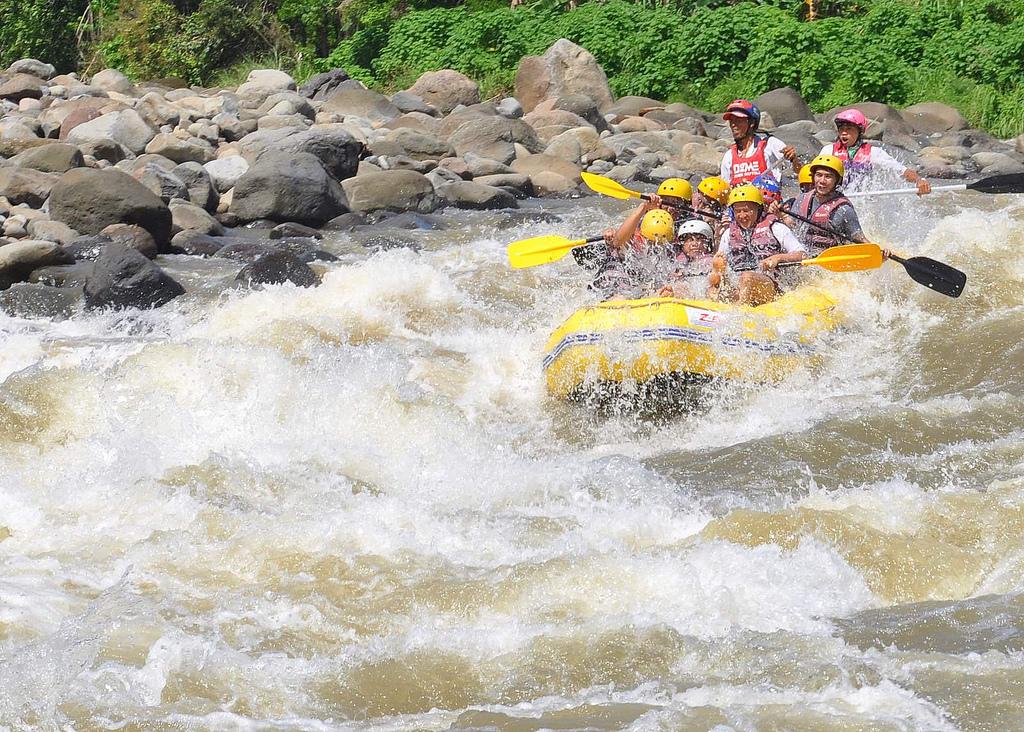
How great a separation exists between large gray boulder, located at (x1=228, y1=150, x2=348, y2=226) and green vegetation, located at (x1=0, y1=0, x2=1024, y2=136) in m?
7.80

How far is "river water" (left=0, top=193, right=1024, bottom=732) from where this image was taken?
4.25 meters

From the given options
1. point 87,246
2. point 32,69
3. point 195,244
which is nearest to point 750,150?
point 195,244

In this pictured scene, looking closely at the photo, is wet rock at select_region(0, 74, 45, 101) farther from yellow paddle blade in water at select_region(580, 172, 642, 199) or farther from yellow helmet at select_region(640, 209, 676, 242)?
yellow helmet at select_region(640, 209, 676, 242)

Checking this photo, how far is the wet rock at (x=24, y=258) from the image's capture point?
1006 cm

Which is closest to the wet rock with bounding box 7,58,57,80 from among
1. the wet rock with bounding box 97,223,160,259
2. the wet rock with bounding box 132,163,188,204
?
the wet rock with bounding box 132,163,188,204

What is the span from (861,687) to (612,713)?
2.65 feet

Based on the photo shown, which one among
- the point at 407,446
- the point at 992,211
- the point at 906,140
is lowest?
the point at 906,140

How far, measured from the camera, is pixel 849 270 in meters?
8.00

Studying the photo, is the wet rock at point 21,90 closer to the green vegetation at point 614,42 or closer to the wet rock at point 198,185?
the green vegetation at point 614,42

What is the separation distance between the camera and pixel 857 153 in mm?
10305

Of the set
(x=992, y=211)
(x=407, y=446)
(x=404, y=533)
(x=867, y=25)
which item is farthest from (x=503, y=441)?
(x=867, y=25)

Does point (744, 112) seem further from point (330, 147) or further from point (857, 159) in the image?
point (330, 147)

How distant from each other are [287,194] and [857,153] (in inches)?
220

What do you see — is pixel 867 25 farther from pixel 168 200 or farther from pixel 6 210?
pixel 6 210
